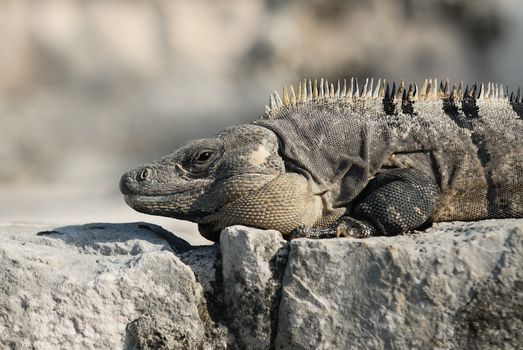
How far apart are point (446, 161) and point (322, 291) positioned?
1.63 meters

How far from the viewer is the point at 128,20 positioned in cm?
1880

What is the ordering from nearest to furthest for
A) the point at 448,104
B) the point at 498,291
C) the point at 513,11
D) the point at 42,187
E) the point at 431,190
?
1. the point at 498,291
2. the point at 431,190
3. the point at 448,104
4. the point at 42,187
5. the point at 513,11

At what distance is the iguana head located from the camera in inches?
234

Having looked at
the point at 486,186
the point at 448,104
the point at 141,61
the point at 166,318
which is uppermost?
the point at 141,61

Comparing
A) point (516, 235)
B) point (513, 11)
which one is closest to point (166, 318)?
point (516, 235)

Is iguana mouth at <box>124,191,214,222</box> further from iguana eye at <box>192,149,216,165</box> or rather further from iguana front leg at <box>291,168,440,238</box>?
iguana front leg at <box>291,168,440,238</box>

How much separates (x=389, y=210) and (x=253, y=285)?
1076 mm

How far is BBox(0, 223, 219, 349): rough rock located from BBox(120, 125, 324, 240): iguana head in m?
0.60

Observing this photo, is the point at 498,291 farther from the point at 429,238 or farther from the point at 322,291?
the point at 322,291

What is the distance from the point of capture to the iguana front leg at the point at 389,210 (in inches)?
230

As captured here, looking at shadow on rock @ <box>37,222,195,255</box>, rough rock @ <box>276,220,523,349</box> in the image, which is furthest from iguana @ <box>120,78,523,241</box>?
rough rock @ <box>276,220,523,349</box>

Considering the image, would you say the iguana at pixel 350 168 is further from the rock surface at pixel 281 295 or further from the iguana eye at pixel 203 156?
the rock surface at pixel 281 295

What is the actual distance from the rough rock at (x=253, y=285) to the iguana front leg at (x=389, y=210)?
1.31ft

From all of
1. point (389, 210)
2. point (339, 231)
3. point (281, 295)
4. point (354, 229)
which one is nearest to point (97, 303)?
point (281, 295)
